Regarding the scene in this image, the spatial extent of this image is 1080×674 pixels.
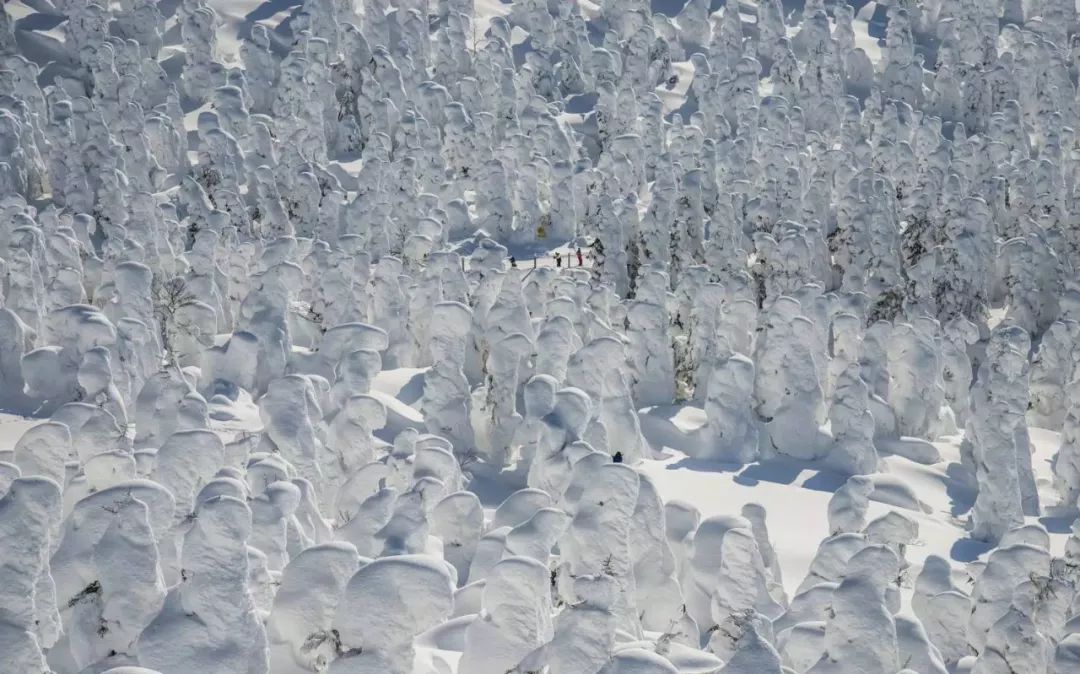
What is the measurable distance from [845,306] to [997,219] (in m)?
14.0

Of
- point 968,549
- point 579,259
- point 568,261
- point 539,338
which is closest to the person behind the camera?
point 968,549

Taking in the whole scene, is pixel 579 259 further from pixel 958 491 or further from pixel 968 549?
pixel 968 549

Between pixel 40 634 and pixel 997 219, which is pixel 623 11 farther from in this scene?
pixel 40 634

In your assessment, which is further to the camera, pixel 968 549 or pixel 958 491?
pixel 958 491

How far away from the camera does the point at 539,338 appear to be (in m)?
23.1

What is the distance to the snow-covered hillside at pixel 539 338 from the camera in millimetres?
11875

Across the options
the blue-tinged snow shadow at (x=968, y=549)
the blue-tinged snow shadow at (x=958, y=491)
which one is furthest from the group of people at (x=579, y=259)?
the blue-tinged snow shadow at (x=968, y=549)

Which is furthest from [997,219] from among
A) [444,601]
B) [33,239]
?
[444,601]

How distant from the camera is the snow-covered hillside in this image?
39.0 feet

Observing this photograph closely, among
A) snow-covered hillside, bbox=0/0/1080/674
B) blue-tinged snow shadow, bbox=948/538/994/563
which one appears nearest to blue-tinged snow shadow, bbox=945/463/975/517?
snow-covered hillside, bbox=0/0/1080/674

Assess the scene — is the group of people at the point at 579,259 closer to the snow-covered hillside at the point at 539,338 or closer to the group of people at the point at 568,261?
the group of people at the point at 568,261

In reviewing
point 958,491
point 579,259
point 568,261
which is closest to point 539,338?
point 958,491

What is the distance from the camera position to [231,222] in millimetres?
35094

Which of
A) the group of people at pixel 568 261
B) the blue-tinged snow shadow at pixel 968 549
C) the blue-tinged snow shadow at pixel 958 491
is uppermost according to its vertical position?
the blue-tinged snow shadow at pixel 968 549
